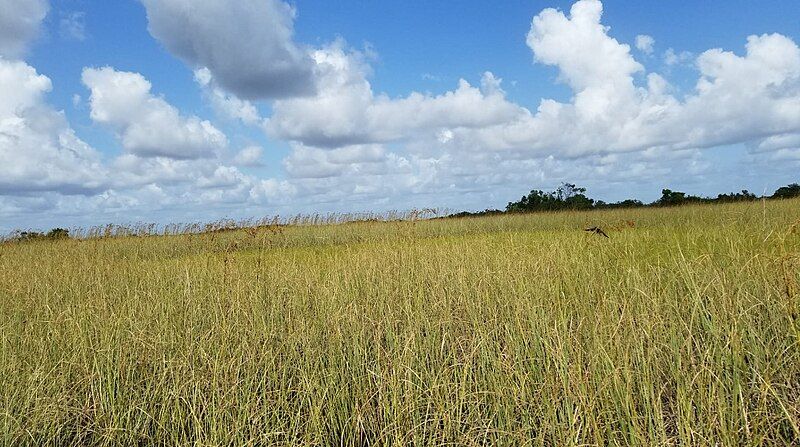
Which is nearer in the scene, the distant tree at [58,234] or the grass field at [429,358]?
the grass field at [429,358]

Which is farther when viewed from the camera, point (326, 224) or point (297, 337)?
point (326, 224)

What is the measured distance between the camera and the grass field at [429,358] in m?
2.44

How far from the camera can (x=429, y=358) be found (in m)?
3.50

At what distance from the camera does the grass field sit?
244 cm

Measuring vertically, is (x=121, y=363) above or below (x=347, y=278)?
below

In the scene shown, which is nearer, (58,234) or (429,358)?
(429,358)

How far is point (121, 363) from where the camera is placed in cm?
353

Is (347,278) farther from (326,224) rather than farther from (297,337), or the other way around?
(326,224)

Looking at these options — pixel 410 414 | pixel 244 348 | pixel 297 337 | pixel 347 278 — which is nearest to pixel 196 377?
pixel 244 348

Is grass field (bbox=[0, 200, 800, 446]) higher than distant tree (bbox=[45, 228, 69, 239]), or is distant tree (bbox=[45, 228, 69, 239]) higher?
distant tree (bbox=[45, 228, 69, 239])

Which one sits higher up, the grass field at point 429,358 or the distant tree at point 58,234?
the distant tree at point 58,234

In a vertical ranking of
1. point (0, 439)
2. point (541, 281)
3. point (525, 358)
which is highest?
point (541, 281)

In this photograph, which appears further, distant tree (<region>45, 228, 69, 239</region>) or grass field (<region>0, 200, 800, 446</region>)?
distant tree (<region>45, 228, 69, 239</region>)

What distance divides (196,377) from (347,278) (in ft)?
8.56
